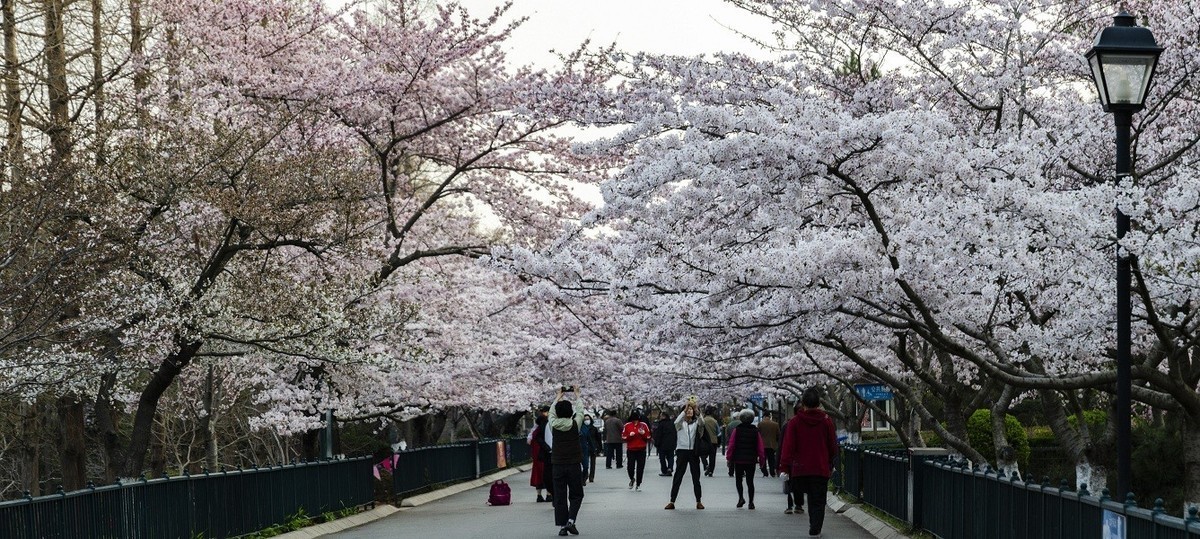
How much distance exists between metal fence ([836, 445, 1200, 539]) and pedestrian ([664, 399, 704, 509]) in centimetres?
270

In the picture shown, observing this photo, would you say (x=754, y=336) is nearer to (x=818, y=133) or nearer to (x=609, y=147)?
(x=609, y=147)

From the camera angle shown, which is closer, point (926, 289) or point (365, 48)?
point (926, 289)

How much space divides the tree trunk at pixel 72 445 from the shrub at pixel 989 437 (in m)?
20.2

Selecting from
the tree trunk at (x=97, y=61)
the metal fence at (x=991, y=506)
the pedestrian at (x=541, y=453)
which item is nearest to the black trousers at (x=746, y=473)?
the metal fence at (x=991, y=506)

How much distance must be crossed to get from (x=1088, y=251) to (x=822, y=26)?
6.10 m

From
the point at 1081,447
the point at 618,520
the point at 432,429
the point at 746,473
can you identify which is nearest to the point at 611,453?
the point at 432,429

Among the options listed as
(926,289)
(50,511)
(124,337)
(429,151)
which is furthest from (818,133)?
(429,151)

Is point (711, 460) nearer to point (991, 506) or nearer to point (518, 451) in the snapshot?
point (518, 451)

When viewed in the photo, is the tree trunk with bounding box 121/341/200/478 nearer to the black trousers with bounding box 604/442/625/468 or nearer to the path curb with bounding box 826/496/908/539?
the path curb with bounding box 826/496/908/539

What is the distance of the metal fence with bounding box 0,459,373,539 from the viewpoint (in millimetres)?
11336

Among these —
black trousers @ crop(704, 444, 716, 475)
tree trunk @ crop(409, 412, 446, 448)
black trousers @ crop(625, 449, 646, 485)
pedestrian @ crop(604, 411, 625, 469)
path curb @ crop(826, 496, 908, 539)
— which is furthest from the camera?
tree trunk @ crop(409, 412, 446, 448)

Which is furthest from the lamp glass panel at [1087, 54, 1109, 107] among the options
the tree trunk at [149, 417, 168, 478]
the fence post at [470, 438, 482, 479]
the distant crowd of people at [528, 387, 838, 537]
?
the tree trunk at [149, 417, 168, 478]

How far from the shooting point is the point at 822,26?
16.8 meters

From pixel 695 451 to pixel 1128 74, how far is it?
13.4 m
